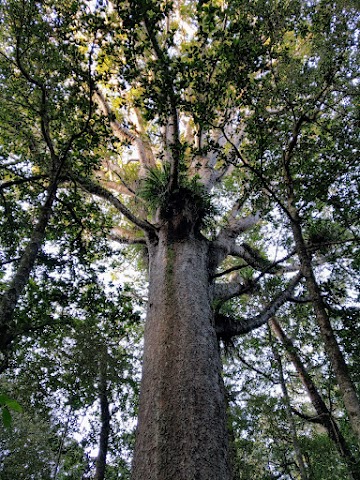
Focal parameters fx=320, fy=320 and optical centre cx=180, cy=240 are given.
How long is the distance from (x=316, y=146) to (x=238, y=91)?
115cm

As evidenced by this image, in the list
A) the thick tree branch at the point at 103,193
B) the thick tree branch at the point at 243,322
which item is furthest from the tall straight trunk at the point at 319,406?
the thick tree branch at the point at 103,193

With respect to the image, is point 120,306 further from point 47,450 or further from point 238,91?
point 47,450

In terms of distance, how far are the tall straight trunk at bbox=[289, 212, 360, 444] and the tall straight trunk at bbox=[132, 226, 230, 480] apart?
35.3 inches

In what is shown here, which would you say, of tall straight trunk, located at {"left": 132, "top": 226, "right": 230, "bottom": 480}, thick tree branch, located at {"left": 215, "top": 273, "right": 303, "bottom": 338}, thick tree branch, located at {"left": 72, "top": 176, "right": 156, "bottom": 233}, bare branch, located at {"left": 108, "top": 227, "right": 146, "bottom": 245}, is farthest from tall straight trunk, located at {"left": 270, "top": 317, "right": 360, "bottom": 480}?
thick tree branch, located at {"left": 72, "top": 176, "right": 156, "bottom": 233}

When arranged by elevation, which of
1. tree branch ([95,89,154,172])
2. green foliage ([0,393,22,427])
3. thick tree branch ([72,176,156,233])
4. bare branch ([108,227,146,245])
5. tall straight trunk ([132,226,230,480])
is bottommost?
green foliage ([0,393,22,427])

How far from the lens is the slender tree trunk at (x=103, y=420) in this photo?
663 centimetres

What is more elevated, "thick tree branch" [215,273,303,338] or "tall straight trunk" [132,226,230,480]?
"thick tree branch" [215,273,303,338]

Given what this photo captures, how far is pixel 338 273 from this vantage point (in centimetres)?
429

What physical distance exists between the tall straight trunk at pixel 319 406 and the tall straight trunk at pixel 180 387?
218 centimetres

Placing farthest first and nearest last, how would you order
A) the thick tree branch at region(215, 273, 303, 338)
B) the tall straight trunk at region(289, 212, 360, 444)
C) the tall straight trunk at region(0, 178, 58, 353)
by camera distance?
the thick tree branch at region(215, 273, 303, 338)
the tall straight trunk at region(0, 178, 58, 353)
the tall straight trunk at region(289, 212, 360, 444)

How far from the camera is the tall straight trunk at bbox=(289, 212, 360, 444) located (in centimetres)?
222

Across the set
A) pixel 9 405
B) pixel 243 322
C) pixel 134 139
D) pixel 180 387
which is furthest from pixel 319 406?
pixel 9 405

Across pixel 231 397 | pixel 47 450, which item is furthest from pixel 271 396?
pixel 47 450

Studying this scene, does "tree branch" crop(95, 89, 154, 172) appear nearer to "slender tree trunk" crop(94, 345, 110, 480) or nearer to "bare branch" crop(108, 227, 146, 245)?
"bare branch" crop(108, 227, 146, 245)
